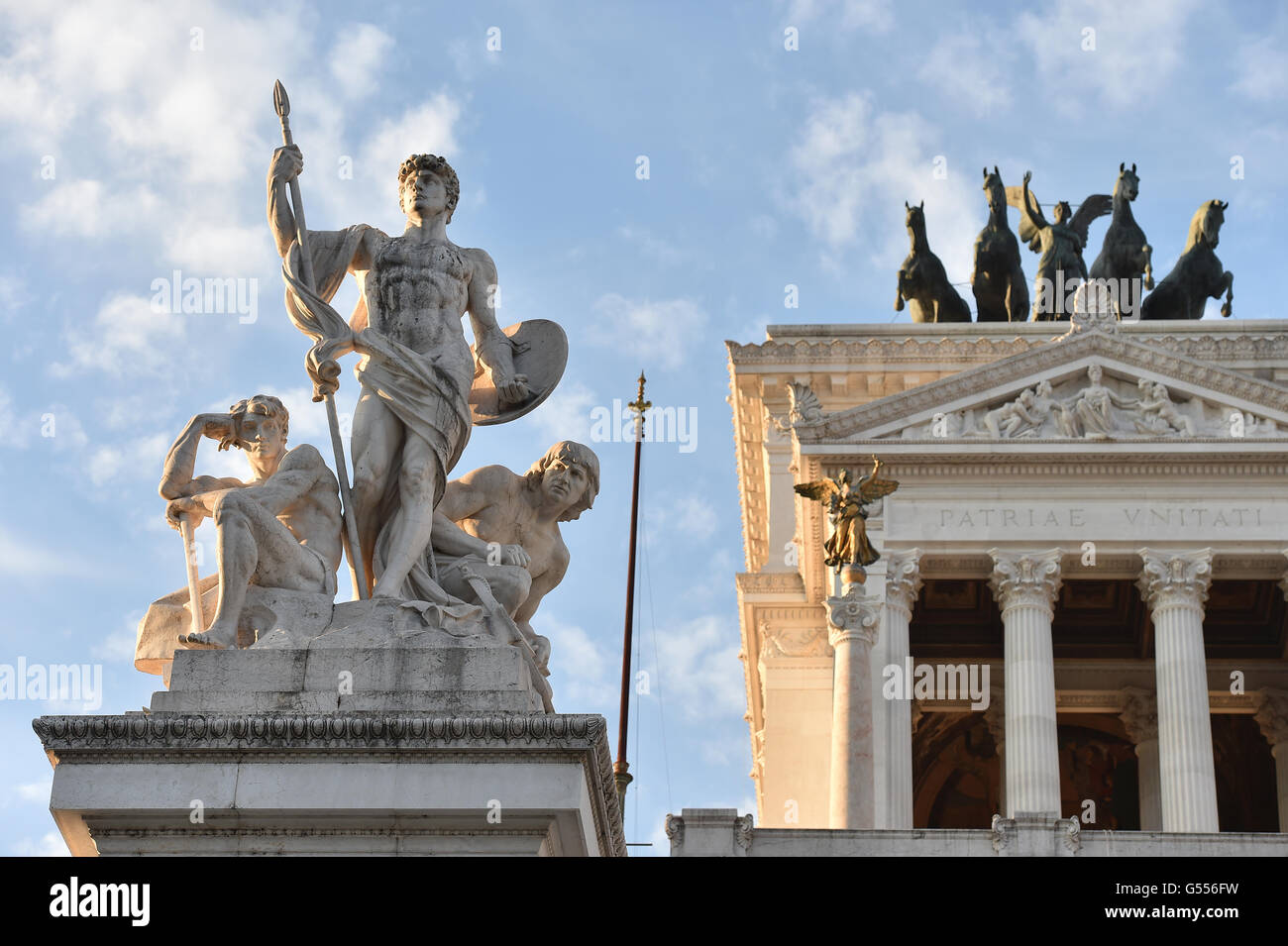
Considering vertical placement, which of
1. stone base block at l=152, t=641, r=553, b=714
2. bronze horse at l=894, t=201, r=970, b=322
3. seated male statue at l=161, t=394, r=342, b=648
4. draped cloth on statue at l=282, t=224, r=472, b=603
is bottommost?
stone base block at l=152, t=641, r=553, b=714

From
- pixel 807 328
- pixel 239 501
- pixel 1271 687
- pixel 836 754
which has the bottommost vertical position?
pixel 239 501

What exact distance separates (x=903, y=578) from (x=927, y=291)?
72.0ft

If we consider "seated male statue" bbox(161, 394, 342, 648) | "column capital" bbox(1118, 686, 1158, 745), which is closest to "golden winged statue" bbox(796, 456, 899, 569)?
"seated male statue" bbox(161, 394, 342, 648)

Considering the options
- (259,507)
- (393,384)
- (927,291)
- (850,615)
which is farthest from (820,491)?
(927,291)

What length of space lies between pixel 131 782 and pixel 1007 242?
62.7 metres

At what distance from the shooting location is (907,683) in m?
49.8

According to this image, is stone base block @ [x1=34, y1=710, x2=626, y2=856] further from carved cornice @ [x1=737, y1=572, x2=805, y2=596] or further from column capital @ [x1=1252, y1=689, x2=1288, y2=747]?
carved cornice @ [x1=737, y1=572, x2=805, y2=596]

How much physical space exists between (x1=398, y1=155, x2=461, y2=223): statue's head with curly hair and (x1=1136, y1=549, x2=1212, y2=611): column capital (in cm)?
3926

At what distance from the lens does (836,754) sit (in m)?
43.0

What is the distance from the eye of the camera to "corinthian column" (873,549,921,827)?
46906 millimetres

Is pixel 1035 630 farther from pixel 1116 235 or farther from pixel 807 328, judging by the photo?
pixel 1116 235
